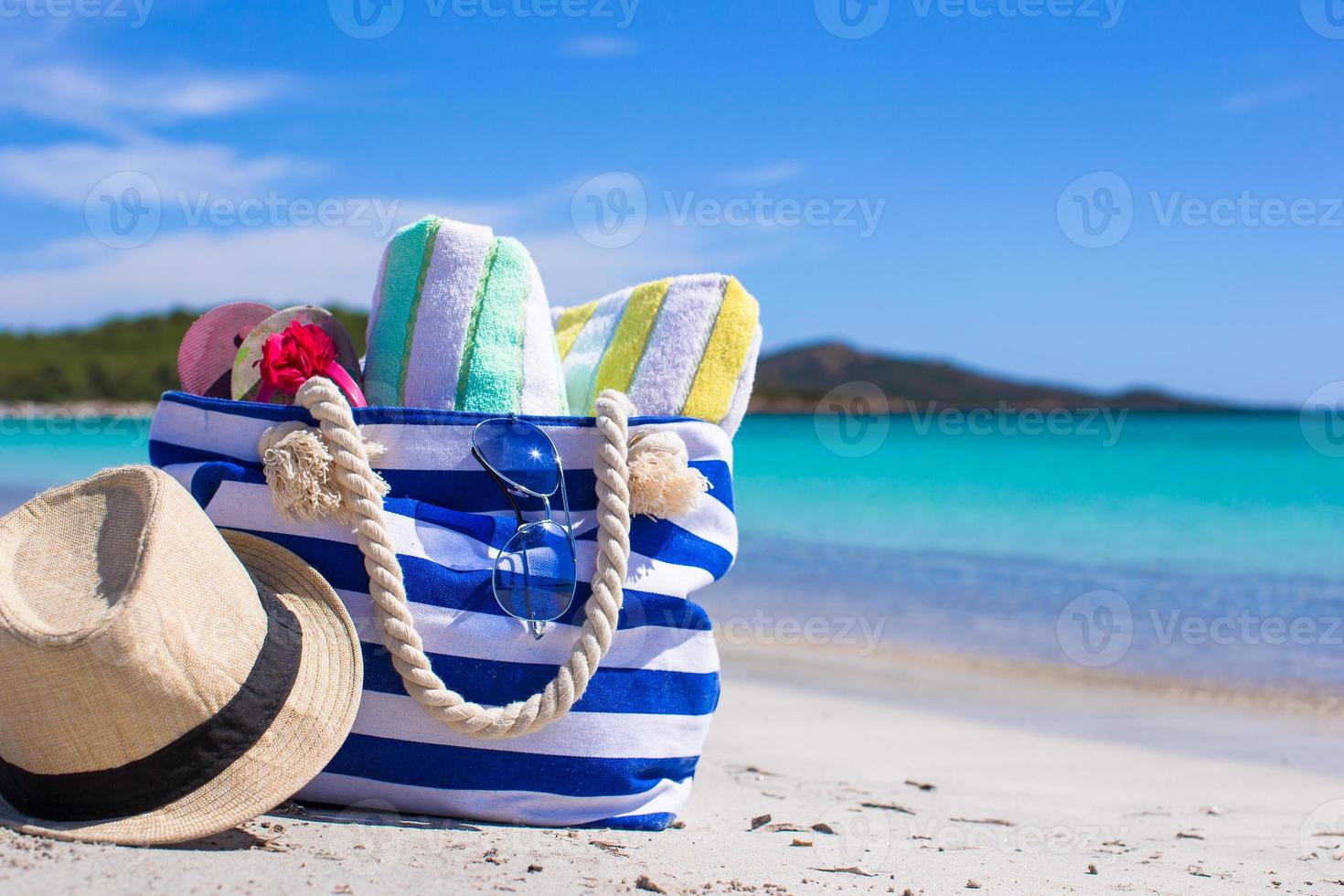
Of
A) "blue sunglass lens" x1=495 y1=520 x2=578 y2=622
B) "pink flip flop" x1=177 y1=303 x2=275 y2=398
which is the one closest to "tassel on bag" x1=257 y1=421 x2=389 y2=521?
"blue sunglass lens" x1=495 y1=520 x2=578 y2=622

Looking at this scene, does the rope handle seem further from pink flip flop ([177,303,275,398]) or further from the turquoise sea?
the turquoise sea

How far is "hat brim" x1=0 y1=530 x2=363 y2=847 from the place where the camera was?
1.94 meters

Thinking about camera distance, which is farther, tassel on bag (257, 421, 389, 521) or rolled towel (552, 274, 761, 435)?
rolled towel (552, 274, 761, 435)

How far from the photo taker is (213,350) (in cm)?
291

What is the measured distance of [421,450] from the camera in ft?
7.90

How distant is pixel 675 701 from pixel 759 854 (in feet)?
1.27

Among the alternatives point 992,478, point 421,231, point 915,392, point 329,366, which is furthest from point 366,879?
point 915,392

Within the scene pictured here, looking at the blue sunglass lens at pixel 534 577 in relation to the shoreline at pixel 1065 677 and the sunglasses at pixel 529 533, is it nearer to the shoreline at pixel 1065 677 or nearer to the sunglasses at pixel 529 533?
the sunglasses at pixel 529 533

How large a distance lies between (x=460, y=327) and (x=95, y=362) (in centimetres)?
5618

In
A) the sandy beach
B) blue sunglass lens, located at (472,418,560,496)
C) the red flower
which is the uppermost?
the red flower

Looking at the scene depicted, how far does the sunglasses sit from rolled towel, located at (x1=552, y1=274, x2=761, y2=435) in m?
0.46

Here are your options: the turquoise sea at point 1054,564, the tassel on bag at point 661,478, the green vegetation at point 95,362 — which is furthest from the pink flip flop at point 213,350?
the green vegetation at point 95,362

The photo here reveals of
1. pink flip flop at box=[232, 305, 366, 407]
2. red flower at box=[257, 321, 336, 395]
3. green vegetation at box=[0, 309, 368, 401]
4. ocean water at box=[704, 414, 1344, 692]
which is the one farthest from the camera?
green vegetation at box=[0, 309, 368, 401]

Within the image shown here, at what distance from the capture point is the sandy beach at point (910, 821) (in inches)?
79.4
